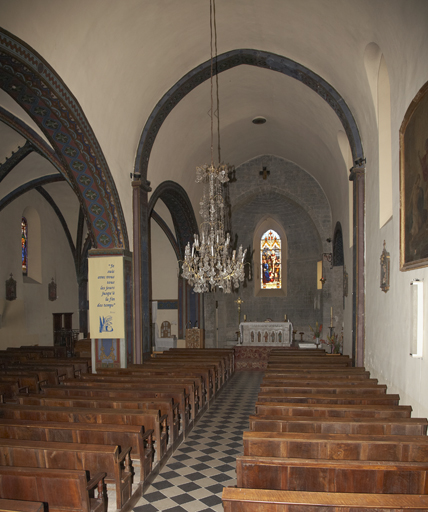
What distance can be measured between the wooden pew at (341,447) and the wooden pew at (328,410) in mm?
1050

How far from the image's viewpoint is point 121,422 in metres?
5.39

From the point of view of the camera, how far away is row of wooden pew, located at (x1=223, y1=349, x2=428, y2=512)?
3.00 m

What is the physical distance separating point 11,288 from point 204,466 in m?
11.8

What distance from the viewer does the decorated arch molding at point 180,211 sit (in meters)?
13.7

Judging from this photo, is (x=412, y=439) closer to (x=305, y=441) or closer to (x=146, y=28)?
(x=305, y=441)

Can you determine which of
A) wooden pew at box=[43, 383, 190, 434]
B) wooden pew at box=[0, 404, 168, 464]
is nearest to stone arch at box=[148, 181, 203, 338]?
wooden pew at box=[43, 383, 190, 434]

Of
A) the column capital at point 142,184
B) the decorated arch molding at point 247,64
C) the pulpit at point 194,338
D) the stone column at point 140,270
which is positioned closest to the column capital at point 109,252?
the stone column at point 140,270

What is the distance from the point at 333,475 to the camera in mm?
3707

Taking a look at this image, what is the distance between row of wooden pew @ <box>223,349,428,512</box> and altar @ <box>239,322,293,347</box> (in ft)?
33.2

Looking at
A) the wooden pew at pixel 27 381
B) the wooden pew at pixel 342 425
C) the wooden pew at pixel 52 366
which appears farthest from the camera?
Answer: the wooden pew at pixel 52 366

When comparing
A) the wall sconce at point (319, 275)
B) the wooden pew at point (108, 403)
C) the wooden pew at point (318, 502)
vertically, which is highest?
the wall sconce at point (319, 275)

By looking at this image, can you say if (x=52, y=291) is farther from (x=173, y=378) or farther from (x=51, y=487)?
(x=51, y=487)

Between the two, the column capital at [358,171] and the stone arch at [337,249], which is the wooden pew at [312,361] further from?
the stone arch at [337,249]

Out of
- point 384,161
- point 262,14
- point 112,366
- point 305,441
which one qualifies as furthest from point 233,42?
point 305,441
